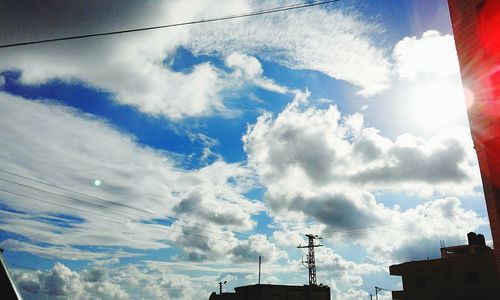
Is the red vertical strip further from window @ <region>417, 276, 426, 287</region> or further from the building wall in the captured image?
window @ <region>417, 276, 426, 287</region>

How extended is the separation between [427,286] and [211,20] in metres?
33.9

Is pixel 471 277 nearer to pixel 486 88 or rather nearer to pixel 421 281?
pixel 421 281

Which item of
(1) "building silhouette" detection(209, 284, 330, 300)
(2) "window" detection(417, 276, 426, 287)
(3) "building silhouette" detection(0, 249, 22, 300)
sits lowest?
(1) "building silhouette" detection(209, 284, 330, 300)

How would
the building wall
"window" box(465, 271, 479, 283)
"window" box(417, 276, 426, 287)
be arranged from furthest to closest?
"window" box(417, 276, 426, 287)
"window" box(465, 271, 479, 283)
the building wall

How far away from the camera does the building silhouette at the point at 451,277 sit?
28828mm

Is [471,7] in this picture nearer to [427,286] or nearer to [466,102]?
[466,102]

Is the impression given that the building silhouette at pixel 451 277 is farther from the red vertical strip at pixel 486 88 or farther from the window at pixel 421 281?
the red vertical strip at pixel 486 88

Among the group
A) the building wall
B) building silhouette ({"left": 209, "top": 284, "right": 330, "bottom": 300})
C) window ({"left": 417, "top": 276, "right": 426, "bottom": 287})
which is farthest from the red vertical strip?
window ({"left": 417, "top": 276, "right": 426, "bottom": 287})

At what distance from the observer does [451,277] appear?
31.2 metres

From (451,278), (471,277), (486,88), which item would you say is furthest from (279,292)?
(486,88)

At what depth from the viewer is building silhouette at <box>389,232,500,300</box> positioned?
28.8 metres

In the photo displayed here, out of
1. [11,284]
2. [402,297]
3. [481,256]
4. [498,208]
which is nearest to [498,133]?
[498,208]

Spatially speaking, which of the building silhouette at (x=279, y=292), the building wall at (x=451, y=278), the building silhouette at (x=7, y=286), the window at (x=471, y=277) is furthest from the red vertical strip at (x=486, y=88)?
the building silhouette at (x=279, y=292)

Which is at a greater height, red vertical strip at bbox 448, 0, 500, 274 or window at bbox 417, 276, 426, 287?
red vertical strip at bbox 448, 0, 500, 274
